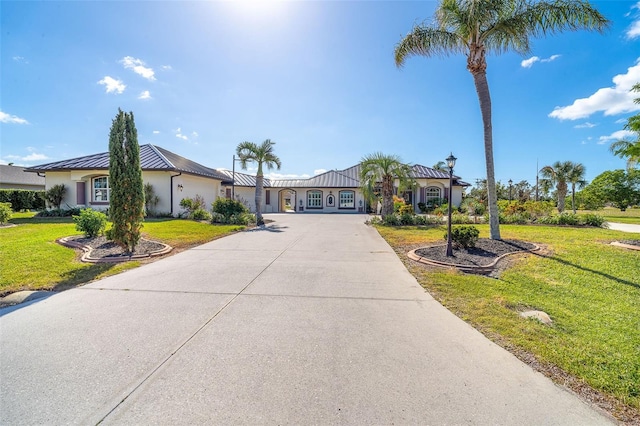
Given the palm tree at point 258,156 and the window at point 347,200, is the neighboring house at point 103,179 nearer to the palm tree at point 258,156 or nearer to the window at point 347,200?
the palm tree at point 258,156

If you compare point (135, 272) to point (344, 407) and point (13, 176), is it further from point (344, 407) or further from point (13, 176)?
point (13, 176)

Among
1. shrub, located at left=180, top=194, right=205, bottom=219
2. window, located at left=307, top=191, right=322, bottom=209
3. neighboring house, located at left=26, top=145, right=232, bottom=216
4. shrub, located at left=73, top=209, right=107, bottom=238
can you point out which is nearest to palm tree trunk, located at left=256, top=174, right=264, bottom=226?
shrub, located at left=180, top=194, right=205, bottom=219

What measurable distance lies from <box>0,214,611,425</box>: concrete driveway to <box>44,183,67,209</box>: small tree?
1889cm

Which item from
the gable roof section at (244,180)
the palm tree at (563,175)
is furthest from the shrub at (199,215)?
the palm tree at (563,175)

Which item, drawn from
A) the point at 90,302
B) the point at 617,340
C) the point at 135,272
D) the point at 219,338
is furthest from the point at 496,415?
the point at 135,272

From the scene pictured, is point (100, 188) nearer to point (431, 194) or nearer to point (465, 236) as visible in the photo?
point (465, 236)

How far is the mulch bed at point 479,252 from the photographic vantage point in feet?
23.3

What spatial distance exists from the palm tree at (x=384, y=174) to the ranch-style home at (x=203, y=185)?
1.81 metres

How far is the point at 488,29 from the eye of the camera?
850cm

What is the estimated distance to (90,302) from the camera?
4363 millimetres

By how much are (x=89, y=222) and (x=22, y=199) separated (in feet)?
64.8

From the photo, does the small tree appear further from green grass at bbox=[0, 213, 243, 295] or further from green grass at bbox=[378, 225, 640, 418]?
green grass at bbox=[378, 225, 640, 418]

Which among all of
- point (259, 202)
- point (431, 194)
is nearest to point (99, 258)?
point (259, 202)

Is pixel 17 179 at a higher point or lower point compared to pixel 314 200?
higher
